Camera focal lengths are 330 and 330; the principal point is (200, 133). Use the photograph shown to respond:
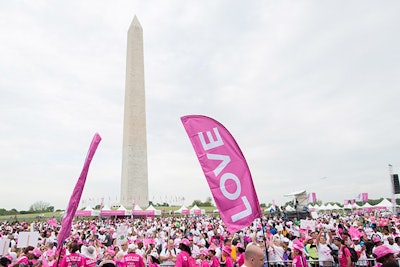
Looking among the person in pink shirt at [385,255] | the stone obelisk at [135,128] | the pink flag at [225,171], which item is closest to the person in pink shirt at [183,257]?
the pink flag at [225,171]

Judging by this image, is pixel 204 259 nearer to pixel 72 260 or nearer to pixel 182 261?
pixel 182 261

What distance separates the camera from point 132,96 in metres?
45.6

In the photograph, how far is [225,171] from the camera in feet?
16.9

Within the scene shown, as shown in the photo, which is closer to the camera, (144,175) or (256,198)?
(256,198)

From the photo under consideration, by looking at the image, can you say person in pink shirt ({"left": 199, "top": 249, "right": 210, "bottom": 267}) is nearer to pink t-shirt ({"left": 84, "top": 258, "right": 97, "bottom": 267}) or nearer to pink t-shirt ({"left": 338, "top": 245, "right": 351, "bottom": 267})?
pink t-shirt ({"left": 84, "top": 258, "right": 97, "bottom": 267})

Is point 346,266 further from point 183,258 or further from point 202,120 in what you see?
point 202,120

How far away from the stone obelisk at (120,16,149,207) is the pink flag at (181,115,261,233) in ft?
136

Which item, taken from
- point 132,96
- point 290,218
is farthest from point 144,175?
point 290,218

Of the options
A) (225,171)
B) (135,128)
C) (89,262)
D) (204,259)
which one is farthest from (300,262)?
(135,128)

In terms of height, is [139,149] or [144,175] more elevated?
[139,149]

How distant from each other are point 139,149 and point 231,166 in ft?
139

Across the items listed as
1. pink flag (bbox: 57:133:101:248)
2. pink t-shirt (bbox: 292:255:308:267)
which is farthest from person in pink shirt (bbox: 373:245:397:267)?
pink flag (bbox: 57:133:101:248)

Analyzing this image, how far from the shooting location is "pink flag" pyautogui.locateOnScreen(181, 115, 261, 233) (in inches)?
192

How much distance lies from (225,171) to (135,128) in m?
42.3
